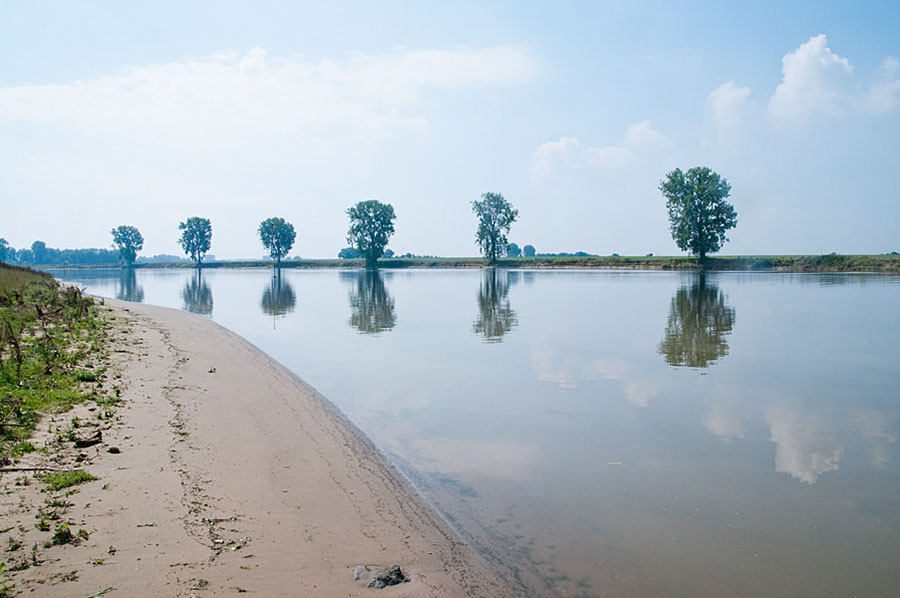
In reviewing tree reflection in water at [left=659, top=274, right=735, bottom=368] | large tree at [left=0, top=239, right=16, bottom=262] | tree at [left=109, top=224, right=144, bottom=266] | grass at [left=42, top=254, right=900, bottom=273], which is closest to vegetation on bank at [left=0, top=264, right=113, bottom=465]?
tree reflection in water at [left=659, top=274, right=735, bottom=368]

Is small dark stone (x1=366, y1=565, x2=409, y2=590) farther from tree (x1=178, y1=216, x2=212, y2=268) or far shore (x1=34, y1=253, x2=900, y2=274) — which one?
tree (x1=178, y1=216, x2=212, y2=268)

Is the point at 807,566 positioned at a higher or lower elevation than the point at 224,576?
lower

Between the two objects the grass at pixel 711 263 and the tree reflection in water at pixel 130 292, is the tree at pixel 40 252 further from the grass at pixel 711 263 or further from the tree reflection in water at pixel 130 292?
the tree reflection in water at pixel 130 292

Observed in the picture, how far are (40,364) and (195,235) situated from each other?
166556 millimetres

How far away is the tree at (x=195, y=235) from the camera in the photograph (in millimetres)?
160375

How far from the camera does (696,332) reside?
66.6ft

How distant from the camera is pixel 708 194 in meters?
85.8

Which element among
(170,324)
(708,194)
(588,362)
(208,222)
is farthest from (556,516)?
(208,222)

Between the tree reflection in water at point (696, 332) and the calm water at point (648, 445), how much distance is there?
0.19 meters

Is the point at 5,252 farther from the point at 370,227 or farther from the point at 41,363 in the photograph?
the point at 41,363

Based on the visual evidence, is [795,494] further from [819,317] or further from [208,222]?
[208,222]

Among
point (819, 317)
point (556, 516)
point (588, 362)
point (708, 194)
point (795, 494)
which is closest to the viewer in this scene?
point (556, 516)

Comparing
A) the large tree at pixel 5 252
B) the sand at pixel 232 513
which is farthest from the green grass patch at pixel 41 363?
the large tree at pixel 5 252

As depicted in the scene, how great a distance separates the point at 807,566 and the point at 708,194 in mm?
90931
